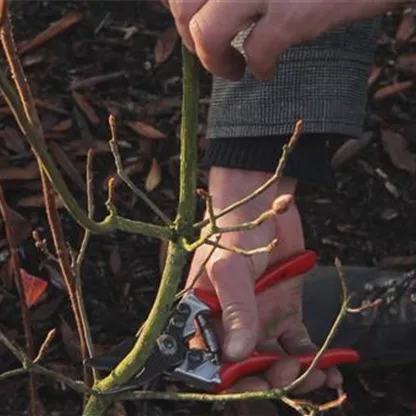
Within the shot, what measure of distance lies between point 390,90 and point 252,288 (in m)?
1.01

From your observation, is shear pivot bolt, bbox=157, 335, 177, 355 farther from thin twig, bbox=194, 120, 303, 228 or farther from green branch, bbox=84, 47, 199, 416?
thin twig, bbox=194, 120, 303, 228

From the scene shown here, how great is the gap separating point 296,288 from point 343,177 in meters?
0.54

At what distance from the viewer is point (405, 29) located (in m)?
2.91

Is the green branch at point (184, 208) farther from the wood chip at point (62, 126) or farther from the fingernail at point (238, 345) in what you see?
the wood chip at point (62, 126)

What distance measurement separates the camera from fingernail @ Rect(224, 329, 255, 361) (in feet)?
6.03

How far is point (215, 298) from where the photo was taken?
193cm

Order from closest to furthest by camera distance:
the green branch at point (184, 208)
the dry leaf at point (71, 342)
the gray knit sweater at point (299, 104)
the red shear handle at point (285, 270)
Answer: the green branch at point (184, 208) < the red shear handle at point (285, 270) < the gray knit sweater at point (299, 104) < the dry leaf at point (71, 342)

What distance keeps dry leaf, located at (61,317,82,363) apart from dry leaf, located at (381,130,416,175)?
2.80ft

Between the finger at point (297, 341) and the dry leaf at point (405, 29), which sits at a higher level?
the dry leaf at point (405, 29)

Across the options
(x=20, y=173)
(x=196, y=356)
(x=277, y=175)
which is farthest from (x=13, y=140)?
(x=277, y=175)

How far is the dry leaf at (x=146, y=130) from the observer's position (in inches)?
102

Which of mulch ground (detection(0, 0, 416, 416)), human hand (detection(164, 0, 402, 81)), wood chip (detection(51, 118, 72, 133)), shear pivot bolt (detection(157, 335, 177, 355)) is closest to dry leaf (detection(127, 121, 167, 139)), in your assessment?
mulch ground (detection(0, 0, 416, 416))

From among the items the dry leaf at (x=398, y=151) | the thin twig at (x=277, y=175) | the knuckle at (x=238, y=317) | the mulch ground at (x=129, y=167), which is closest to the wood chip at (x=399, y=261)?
the mulch ground at (x=129, y=167)

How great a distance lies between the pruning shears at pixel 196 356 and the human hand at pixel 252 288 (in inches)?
0.8
